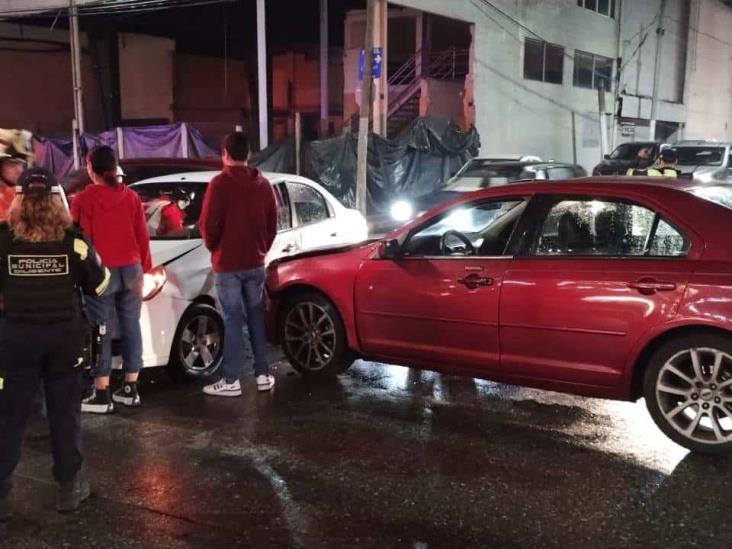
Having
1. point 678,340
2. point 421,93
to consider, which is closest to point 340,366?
point 678,340

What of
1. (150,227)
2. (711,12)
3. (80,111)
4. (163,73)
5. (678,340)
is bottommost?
(678,340)

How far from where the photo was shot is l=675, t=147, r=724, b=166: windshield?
17.8 m

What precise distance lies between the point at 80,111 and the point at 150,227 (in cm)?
1218

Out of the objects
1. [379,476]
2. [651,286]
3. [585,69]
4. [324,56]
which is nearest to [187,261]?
[379,476]

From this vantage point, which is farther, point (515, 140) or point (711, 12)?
point (711, 12)

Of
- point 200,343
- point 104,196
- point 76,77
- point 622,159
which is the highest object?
point 76,77

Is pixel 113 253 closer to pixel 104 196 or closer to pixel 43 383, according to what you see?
pixel 104 196

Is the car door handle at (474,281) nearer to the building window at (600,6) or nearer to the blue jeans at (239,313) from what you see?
the blue jeans at (239,313)

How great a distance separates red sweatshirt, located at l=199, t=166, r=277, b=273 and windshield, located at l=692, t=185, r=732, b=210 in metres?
2.90

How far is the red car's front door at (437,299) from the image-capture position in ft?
16.2

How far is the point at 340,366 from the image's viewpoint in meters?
5.92

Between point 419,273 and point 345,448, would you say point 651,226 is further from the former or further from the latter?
point 345,448

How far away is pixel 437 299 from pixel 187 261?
2.02m

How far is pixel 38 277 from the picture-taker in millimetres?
3477
